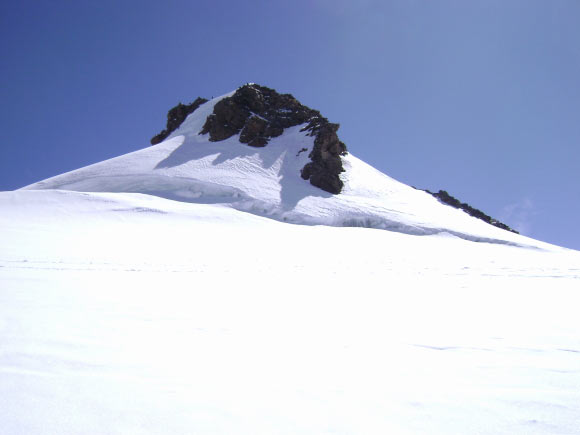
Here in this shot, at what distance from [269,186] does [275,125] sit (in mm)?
16088

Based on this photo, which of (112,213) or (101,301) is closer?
(101,301)

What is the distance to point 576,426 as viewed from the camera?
180cm

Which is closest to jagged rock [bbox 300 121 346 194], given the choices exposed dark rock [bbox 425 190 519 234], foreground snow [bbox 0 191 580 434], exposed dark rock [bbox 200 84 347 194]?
exposed dark rock [bbox 200 84 347 194]

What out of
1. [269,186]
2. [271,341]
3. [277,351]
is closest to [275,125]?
[269,186]

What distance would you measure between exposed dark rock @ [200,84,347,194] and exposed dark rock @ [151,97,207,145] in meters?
11.7

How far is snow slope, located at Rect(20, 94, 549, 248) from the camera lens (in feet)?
66.3

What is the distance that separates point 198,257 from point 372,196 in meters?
21.2

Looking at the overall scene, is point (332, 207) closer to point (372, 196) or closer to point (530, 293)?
point (372, 196)

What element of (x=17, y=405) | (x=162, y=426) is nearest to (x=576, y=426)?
(x=162, y=426)

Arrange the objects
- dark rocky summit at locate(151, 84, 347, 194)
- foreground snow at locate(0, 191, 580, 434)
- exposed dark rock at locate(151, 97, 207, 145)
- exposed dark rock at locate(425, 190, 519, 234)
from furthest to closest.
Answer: exposed dark rock at locate(151, 97, 207, 145), exposed dark rock at locate(425, 190, 519, 234), dark rocky summit at locate(151, 84, 347, 194), foreground snow at locate(0, 191, 580, 434)

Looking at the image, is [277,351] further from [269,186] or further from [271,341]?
[269,186]

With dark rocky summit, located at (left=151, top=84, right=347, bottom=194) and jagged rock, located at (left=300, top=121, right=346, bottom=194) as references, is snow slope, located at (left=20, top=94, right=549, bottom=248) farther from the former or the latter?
dark rocky summit, located at (left=151, top=84, right=347, bottom=194)

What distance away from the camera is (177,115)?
47625 mm

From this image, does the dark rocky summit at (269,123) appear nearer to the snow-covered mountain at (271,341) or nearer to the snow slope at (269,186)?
the snow slope at (269,186)
